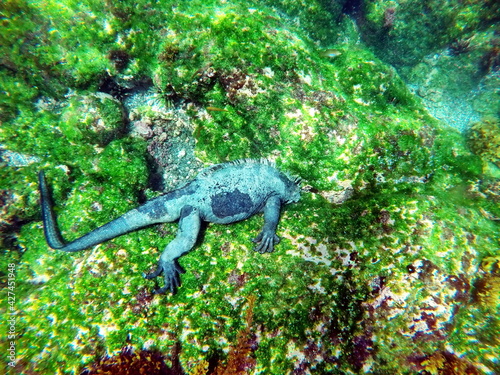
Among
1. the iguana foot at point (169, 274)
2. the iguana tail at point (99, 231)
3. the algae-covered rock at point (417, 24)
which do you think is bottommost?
the iguana foot at point (169, 274)

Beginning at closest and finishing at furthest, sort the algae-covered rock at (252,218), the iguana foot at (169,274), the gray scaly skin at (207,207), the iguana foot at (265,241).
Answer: the algae-covered rock at (252,218) → the iguana foot at (169,274) → the iguana foot at (265,241) → the gray scaly skin at (207,207)

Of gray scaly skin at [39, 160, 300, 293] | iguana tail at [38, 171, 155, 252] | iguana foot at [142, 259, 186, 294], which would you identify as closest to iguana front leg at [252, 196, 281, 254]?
gray scaly skin at [39, 160, 300, 293]

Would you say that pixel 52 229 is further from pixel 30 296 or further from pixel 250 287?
pixel 250 287

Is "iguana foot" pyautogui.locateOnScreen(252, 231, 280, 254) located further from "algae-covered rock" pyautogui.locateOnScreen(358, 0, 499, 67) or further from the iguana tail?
"algae-covered rock" pyautogui.locateOnScreen(358, 0, 499, 67)

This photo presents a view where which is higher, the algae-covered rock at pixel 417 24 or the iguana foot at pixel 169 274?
the algae-covered rock at pixel 417 24

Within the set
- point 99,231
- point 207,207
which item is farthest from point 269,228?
point 99,231

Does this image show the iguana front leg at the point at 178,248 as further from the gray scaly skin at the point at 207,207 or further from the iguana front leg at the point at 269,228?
the iguana front leg at the point at 269,228

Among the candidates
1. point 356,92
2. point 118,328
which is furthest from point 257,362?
point 356,92

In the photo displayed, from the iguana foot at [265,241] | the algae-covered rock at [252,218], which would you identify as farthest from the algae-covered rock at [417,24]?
the iguana foot at [265,241]
